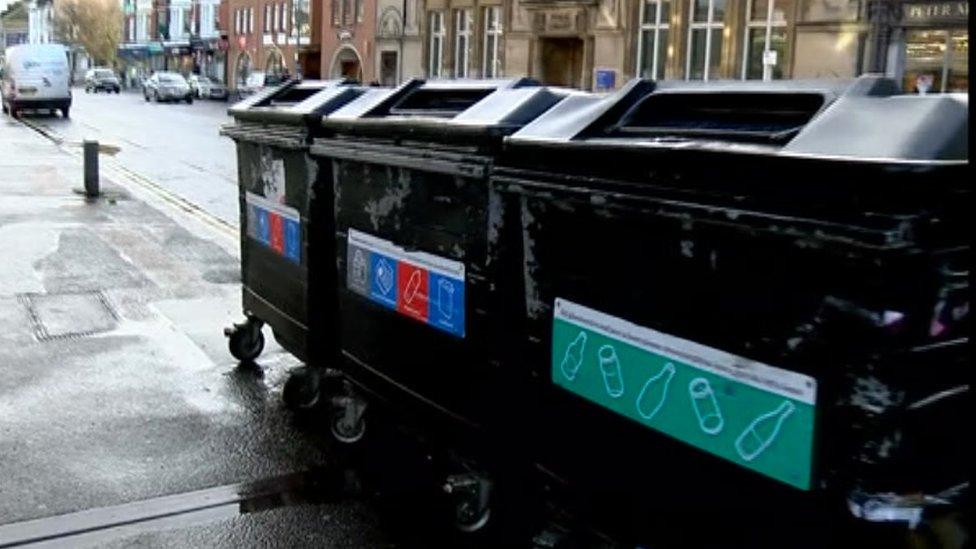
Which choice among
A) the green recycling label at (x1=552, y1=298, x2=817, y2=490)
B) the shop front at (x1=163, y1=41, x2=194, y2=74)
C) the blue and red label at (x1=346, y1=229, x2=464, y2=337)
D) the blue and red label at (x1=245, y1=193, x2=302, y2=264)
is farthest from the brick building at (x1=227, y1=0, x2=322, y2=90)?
the green recycling label at (x1=552, y1=298, x2=817, y2=490)

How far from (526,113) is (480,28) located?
122 ft

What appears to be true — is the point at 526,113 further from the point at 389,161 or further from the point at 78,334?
the point at 78,334

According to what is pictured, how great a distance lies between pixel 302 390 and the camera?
5402mm

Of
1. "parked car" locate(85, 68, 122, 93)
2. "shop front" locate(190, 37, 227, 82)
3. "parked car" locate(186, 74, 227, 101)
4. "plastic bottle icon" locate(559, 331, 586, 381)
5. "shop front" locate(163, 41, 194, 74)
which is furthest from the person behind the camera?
"shop front" locate(163, 41, 194, 74)

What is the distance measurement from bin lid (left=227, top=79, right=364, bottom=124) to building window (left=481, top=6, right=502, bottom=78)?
3359 cm

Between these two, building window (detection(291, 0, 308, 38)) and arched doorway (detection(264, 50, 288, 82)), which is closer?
building window (detection(291, 0, 308, 38))

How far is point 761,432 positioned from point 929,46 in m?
23.6

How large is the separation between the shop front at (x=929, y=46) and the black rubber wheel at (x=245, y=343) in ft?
63.8

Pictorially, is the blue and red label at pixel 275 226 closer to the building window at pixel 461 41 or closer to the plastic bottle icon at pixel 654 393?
the plastic bottle icon at pixel 654 393

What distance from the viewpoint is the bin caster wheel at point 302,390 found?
17.5ft

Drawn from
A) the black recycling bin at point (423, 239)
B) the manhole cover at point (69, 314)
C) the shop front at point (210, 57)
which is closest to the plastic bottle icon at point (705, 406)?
the black recycling bin at point (423, 239)

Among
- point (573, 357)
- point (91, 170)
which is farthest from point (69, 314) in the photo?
point (91, 170)

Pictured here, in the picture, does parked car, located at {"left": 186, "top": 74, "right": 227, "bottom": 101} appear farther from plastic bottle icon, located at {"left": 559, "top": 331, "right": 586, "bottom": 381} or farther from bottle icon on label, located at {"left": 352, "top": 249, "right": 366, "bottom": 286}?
plastic bottle icon, located at {"left": 559, "top": 331, "right": 586, "bottom": 381}

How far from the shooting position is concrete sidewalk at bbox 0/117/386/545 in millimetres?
4598
